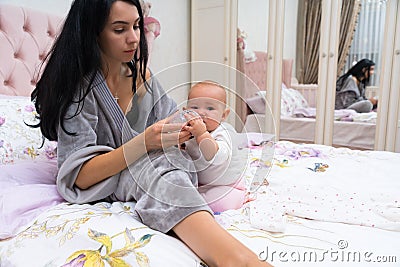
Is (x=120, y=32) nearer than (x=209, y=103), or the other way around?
(x=209, y=103)

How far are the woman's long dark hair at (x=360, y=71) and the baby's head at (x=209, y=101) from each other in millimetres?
2177

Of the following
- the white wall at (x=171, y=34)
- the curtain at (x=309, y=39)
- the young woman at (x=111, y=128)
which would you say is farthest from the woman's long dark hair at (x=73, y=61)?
the curtain at (x=309, y=39)

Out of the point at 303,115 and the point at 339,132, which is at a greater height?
the point at 303,115

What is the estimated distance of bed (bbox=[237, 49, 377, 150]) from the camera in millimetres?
2674

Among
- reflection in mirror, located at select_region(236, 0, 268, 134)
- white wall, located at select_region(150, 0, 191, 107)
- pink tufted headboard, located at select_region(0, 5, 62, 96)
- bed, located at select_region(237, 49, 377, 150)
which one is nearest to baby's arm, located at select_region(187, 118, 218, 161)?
pink tufted headboard, located at select_region(0, 5, 62, 96)

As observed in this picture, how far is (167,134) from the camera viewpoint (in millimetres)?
851

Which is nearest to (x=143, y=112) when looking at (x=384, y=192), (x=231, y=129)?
(x=231, y=129)

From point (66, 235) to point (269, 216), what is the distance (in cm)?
48

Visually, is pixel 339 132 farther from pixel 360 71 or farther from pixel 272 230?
pixel 272 230

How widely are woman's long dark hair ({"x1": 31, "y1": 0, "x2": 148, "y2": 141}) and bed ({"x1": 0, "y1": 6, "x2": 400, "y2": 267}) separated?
0.78 feet

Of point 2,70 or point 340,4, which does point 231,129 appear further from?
point 340,4

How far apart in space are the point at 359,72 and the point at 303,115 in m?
0.55
